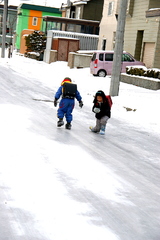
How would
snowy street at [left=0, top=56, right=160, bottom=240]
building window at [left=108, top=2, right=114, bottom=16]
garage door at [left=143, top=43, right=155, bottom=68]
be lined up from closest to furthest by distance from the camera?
snowy street at [left=0, top=56, right=160, bottom=240] → garage door at [left=143, top=43, right=155, bottom=68] → building window at [left=108, top=2, right=114, bottom=16]

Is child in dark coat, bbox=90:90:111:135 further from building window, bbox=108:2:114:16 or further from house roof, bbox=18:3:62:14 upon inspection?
house roof, bbox=18:3:62:14

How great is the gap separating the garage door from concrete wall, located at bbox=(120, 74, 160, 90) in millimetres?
5327

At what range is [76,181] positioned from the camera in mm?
7086

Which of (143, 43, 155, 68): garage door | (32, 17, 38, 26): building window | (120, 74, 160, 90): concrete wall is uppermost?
(32, 17, 38, 26): building window

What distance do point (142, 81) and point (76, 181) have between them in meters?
18.5

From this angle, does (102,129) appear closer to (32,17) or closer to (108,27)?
(108,27)

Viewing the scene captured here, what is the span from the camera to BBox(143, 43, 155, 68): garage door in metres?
32.4

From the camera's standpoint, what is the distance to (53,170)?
7.57m

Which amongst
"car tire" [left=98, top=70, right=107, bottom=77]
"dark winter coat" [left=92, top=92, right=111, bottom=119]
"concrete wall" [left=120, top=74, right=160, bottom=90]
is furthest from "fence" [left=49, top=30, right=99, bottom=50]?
"dark winter coat" [left=92, top=92, right=111, bottom=119]

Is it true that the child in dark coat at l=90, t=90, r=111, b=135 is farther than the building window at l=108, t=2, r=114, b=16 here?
No

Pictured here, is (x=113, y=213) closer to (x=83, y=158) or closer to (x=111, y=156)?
(x=83, y=158)

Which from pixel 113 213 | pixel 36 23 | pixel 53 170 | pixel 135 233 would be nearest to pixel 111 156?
pixel 53 170

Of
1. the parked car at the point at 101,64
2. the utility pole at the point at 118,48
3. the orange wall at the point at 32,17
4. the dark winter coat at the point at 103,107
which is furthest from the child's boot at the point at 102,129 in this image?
the orange wall at the point at 32,17

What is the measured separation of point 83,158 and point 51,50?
39.4 meters
